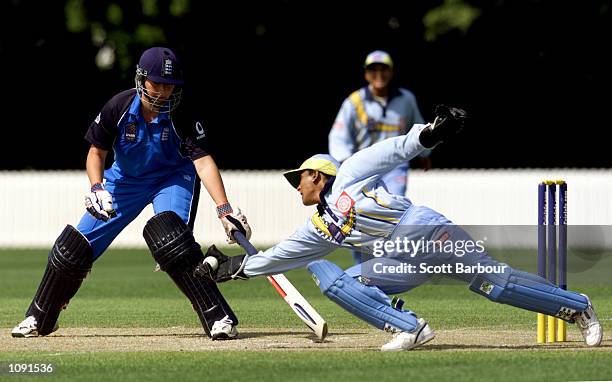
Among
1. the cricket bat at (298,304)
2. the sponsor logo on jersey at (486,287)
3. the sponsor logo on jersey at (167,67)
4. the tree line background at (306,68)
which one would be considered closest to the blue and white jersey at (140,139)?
the sponsor logo on jersey at (167,67)

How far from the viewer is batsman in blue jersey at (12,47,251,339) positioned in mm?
9367

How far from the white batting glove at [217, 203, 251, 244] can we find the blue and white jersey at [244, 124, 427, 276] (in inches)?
25.8

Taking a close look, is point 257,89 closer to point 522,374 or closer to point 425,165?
point 425,165

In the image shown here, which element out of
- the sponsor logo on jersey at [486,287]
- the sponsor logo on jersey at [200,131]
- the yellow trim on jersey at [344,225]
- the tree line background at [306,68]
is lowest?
the tree line background at [306,68]

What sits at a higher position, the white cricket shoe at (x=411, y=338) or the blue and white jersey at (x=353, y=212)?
the blue and white jersey at (x=353, y=212)

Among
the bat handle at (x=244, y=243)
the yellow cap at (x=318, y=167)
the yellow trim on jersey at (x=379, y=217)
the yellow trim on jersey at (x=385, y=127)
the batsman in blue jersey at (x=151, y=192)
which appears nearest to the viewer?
the yellow trim on jersey at (x=379, y=217)

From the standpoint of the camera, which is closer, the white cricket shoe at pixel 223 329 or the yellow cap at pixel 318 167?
the yellow cap at pixel 318 167

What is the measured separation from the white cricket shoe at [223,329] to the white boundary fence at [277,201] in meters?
10.3

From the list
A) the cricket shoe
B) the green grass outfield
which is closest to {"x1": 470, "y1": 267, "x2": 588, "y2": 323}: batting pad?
the green grass outfield

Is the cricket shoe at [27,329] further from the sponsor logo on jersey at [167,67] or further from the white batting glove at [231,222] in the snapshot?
the sponsor logo on jersey at [167,67]

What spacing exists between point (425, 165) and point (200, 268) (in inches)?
195

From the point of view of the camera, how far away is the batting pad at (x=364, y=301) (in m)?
8.55

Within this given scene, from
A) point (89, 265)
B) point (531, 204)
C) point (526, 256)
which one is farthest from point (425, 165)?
point (531, 204)

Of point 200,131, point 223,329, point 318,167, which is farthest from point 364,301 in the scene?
point 200,131
